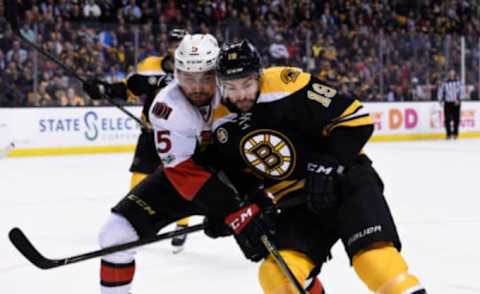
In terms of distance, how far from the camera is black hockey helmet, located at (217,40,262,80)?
239 cm

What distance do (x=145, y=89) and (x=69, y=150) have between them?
18.9 feet

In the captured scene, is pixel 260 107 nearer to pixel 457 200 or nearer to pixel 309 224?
pixel 309 224

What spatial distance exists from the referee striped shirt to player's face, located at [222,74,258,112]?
1044 cm

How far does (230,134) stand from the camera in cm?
253

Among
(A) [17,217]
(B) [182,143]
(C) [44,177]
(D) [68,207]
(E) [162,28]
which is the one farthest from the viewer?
(E) [162,28]

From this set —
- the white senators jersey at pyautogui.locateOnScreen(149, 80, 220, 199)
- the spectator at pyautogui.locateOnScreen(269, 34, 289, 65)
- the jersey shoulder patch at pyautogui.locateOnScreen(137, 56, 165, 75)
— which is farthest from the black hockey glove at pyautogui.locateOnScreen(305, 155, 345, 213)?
the spectator at pyautogui.locateOnScreen(269, 34, 289, 65)

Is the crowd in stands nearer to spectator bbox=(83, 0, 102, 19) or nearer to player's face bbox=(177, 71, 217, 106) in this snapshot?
spectator bbox=(83, 0, 102, 19)

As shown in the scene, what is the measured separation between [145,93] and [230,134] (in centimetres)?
171

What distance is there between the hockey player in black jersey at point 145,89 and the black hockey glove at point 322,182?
5.77ft

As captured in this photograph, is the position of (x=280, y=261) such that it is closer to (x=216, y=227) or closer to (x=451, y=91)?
(x=216, y=227)

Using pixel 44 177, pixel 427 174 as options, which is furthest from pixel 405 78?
pixel 44 177

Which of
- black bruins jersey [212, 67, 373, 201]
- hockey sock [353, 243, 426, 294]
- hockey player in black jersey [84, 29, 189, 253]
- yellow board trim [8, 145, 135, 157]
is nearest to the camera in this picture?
hockey sock [353, 243, 426, 294]

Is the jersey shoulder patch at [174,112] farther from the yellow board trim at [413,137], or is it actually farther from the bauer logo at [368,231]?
the yellow board trim at [413,137]

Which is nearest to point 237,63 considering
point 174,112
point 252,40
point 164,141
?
point 174,112
